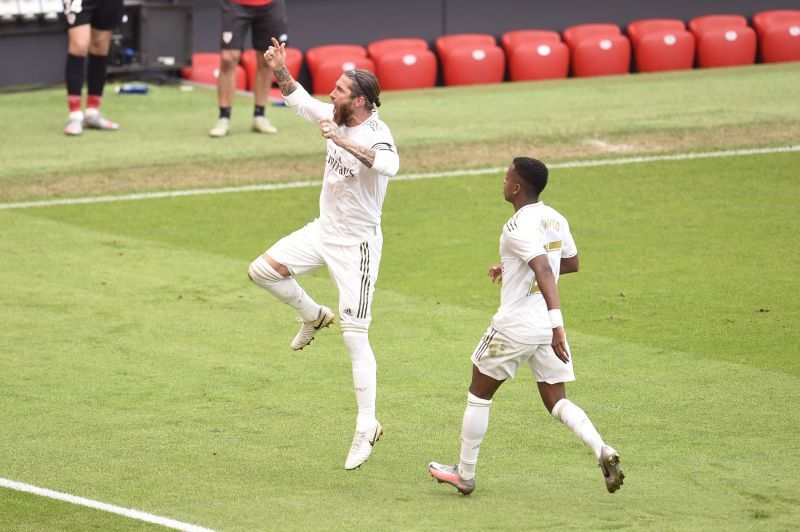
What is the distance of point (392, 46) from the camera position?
2119 cm

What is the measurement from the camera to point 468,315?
413 inches

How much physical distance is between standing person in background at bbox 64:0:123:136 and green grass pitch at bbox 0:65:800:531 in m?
0.46

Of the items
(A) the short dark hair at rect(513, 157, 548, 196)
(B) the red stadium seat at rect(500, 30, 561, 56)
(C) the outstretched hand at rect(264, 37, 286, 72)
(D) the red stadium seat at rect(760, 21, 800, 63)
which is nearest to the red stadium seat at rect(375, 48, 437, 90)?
(B) the red stadium seat at rect(500, 30, 561, 56)

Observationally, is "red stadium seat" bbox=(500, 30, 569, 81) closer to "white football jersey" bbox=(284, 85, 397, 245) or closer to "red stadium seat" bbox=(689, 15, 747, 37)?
"red stadium seat" bbox=(689, 15, 747, 37)

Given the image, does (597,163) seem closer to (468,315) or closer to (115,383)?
(468,315)

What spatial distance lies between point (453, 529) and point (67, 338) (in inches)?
172

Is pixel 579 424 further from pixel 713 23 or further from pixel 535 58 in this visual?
pixel 713 23

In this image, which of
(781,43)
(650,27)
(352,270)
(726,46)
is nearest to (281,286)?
(352,270)

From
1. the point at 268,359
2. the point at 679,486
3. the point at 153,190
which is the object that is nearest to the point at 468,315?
the point at 268,359

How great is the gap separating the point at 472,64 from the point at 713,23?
4.65 m

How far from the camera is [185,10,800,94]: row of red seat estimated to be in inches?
810

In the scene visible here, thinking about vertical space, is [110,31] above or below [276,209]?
above

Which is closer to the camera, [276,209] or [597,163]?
[276,209]

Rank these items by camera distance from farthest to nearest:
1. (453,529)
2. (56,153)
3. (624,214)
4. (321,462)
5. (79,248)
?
(56,153)
(624,214)
(79,248)
(321,462)
(453,529)
